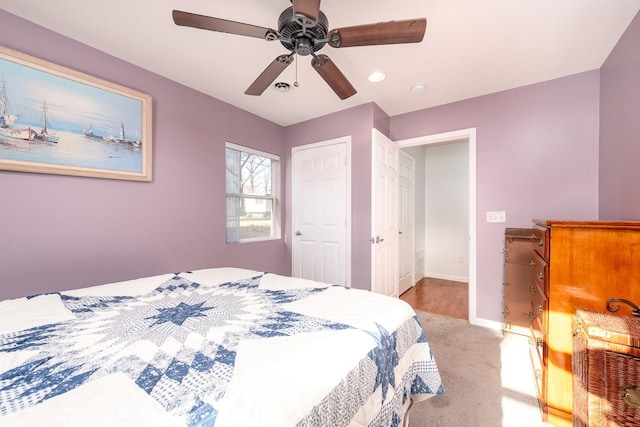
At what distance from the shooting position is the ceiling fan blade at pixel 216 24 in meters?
1.25

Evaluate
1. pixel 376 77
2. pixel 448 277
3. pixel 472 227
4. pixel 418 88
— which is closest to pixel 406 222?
pixel 472 227

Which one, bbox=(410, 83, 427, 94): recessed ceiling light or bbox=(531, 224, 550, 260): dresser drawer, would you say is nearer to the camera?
bbox=(531, 224, 550, 260): dresser drawer

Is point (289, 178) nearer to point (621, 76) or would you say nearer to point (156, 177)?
point (156, 177)

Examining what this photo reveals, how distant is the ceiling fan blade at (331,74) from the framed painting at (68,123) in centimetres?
159

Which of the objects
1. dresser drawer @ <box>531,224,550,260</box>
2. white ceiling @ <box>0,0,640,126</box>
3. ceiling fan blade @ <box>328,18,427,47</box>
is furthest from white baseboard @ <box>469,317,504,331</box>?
ceiling fan blade @ <box>328,18,427,47</box>

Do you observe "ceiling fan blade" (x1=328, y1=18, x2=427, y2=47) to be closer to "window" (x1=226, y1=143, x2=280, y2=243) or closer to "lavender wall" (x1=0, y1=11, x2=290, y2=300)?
"lavender wall" (x1=0, y1=11, x2=290, y2=300)

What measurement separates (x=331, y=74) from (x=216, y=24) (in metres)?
0.72

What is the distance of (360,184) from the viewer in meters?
2.94

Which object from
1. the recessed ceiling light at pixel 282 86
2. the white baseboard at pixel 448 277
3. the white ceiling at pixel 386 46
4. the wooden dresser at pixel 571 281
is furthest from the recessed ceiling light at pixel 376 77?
the white baseboard at pixel 448 277

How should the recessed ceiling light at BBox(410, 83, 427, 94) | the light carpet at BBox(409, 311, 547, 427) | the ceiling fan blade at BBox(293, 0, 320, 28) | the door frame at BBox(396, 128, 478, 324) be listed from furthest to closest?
1. the door frame at BBox(396, 128, 478, 324)
2. the recessed ceiling light at BBox(410, 83, 427, 94)
3. the light carpet at BBox(409, 311, 547, 427)
4. the ceiling fan blade at BBox(293, 0, 320, 28)

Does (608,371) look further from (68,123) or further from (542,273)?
(68,123)

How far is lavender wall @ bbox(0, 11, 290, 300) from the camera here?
1.67 metres

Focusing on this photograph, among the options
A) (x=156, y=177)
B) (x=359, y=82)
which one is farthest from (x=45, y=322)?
(x=359, y=82)

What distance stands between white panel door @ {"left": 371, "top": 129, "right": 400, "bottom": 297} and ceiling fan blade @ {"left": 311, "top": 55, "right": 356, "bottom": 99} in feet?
3.13
